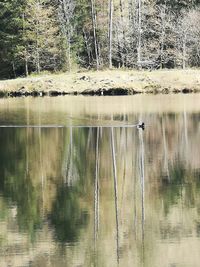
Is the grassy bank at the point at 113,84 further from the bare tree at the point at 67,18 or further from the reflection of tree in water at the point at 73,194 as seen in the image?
the reflection of tree in water at the point at 73,194

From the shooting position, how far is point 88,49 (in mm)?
77250

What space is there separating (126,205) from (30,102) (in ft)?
113

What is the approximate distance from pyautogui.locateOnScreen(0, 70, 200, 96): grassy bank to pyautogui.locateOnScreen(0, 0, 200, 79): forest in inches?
363

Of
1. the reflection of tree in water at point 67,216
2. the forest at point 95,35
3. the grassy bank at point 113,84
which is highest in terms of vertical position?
the forest at point 95,35

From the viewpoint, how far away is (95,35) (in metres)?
73.6

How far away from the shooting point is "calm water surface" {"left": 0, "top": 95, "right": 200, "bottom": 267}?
14586 millimetres

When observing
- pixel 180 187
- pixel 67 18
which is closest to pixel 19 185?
pixel 180 187

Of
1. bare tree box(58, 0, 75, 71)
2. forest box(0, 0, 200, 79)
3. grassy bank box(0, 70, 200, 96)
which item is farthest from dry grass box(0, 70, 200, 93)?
bare tree box(58, 0, 75, 71)

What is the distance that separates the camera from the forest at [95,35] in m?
71.2

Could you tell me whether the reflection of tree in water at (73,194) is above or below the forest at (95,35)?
below

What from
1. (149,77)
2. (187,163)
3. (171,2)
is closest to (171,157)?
(187,163)

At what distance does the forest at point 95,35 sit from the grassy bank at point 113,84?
9231mm

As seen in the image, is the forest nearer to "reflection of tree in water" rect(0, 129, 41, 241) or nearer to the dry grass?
the dry grass

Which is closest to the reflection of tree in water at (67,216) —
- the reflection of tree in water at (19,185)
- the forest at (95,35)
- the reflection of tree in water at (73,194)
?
the reflection of tree in water at (73,194)
